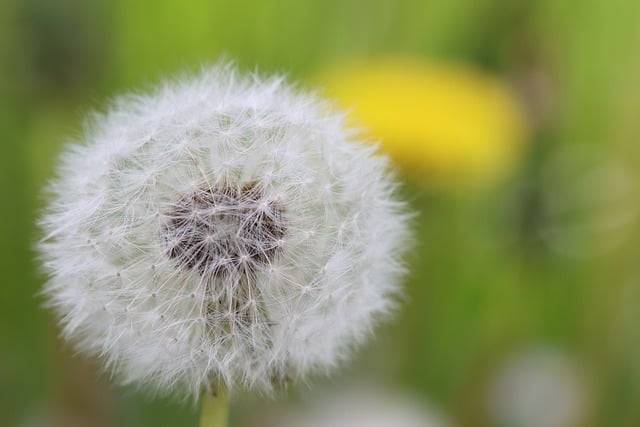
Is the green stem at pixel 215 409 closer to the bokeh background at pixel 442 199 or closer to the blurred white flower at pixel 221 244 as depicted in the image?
the blurred white flower at pixel 221 244

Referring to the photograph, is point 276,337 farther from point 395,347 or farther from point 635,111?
point 635,111

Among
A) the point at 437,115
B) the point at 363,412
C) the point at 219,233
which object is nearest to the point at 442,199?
the point at 437,115

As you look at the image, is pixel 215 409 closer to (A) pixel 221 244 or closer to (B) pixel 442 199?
(A) pixel 221 244

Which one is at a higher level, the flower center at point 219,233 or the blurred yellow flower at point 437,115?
the blurred yellow flower at point 437,115

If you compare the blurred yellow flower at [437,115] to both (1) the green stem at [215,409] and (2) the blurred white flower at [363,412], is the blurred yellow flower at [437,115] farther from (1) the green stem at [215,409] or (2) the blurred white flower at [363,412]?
(1) the green stem at [215,409]

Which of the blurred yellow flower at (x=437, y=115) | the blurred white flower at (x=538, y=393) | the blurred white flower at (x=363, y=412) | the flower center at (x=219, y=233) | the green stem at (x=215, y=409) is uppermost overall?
the blurred yellow flower at (x=437, y=115)

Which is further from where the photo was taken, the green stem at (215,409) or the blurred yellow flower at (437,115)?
the blurred yellow flower at (437,115)

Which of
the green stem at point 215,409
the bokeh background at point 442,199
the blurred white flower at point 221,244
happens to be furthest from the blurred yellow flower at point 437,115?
the green stem at point 215,409

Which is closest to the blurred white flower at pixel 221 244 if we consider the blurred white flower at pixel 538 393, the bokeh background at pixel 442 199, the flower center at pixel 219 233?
the flower center at pixel 219 233
